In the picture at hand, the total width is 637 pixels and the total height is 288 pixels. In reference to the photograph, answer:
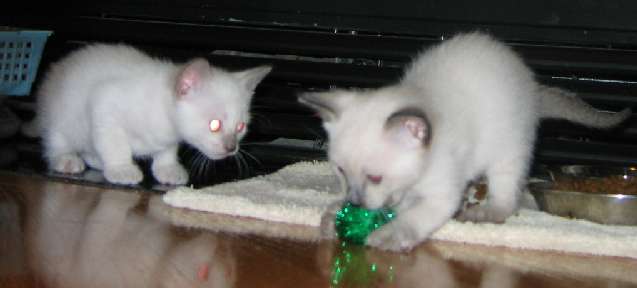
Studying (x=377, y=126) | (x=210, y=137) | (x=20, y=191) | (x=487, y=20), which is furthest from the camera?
(x=487, y=20)

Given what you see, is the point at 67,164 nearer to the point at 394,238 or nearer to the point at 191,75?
the point at 191,75

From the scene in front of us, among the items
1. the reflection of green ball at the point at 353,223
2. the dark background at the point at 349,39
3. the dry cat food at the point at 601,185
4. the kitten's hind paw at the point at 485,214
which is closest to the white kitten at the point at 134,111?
the dark background at the point at 349,39

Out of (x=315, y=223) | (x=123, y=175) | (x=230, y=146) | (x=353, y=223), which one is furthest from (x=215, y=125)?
(x=353, y=223)

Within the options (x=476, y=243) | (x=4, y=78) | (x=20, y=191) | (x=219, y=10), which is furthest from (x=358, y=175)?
(x=4, y=78)

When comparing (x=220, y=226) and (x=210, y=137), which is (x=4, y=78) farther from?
(x=220, y=226)

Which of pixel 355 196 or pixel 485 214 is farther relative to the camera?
pixel 485 214

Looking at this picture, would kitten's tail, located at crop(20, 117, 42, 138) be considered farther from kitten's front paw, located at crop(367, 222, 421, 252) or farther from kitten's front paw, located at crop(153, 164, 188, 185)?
kitten's front paw, located at crop(367, 222, 421, 252)
